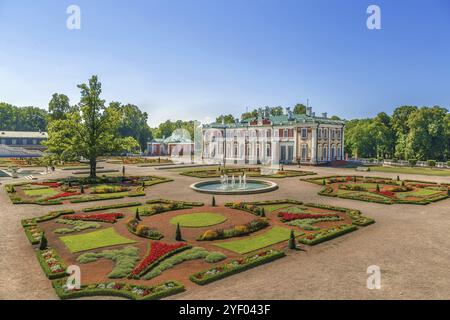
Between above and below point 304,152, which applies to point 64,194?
below

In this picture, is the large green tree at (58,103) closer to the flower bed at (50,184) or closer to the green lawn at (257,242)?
the flower bed at (50,184)

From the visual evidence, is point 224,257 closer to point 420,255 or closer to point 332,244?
point 332,244

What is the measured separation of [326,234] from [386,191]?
20.1m

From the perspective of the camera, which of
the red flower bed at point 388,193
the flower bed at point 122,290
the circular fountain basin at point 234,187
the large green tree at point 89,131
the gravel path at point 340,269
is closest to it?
the flower bed at point 122,290

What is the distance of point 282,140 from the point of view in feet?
255

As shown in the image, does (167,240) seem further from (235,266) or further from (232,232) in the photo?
(235,266)

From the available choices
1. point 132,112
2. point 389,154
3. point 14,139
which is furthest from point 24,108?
point 389,154

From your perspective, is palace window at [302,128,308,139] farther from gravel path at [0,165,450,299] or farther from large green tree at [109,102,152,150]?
large green tree at [109,102,152,150]

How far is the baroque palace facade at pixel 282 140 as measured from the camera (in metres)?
73.2

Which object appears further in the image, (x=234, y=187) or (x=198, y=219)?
(x=234, y=187)

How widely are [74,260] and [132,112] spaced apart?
10770 cm

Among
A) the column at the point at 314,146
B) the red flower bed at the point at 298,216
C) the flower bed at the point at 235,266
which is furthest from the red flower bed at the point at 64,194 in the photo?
the column at the point at 314,146

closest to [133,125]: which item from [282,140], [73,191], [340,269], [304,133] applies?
[282,140]

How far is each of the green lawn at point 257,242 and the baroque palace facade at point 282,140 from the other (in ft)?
167
